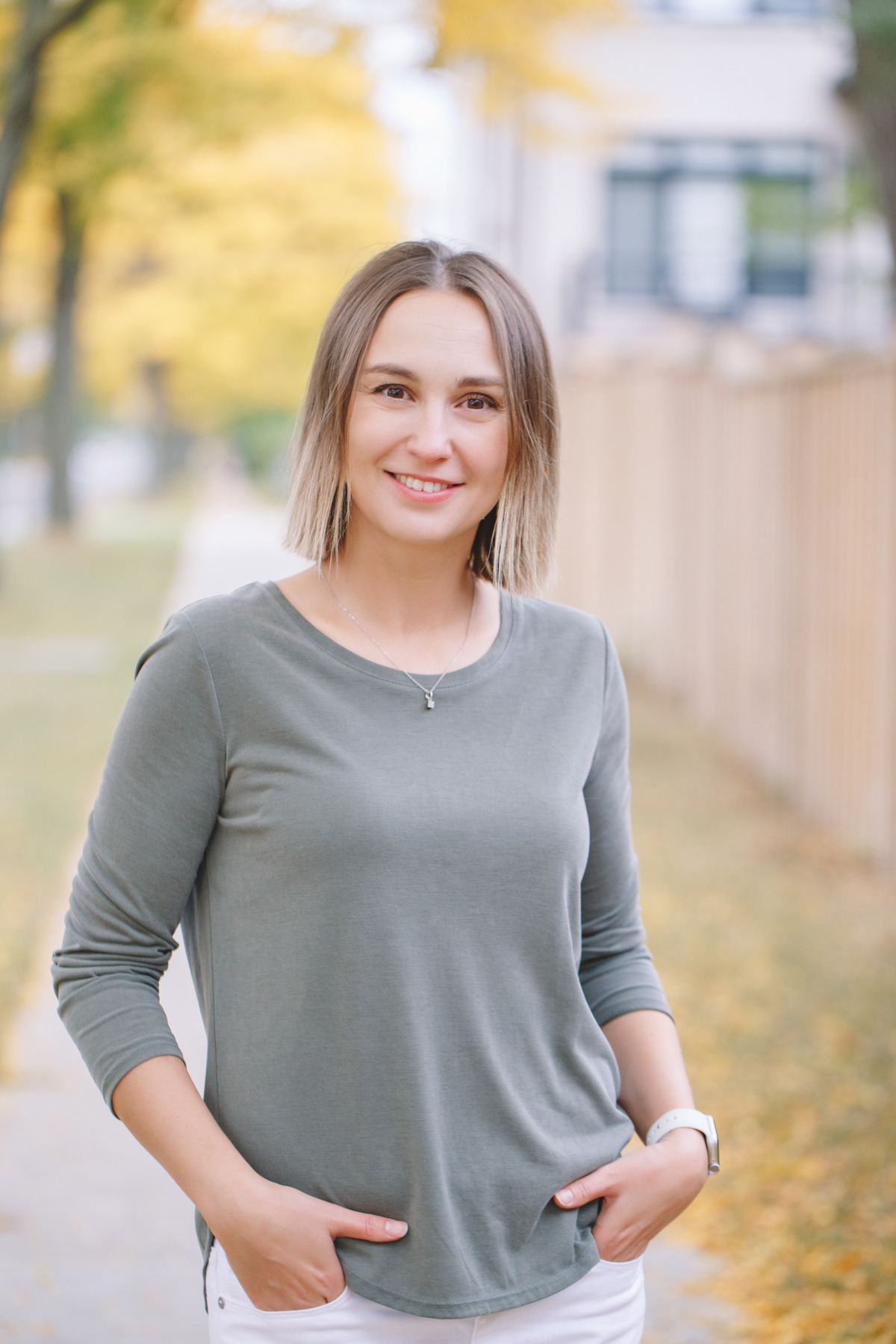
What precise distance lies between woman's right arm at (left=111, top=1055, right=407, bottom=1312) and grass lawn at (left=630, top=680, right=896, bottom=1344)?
1949 millimetres

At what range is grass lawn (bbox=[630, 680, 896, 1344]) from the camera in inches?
140

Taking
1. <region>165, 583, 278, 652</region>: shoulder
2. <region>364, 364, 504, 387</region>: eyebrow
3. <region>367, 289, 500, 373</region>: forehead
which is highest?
<region>367, 289, 500, 373</region>: forehead

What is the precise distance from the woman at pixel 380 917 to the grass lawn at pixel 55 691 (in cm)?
355

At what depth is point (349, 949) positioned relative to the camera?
1.71m

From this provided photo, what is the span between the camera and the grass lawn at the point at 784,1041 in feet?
11.7

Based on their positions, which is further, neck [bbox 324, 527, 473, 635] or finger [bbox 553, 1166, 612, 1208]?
neck [bbox 324, 527, 473, 635]

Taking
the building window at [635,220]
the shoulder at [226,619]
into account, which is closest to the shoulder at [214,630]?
the shoulder at [226,619]

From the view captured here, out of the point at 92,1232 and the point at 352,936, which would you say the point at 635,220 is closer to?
the point at 92,1232

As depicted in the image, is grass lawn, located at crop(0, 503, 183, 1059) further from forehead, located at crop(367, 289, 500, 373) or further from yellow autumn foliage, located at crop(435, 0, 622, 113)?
yellow autumn foliage, located at crop(435, 0, 622, 113)

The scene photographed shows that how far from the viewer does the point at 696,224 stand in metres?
22.3

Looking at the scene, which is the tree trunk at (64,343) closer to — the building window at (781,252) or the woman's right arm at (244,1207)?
the building window at (781,252)

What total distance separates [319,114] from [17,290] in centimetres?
1371

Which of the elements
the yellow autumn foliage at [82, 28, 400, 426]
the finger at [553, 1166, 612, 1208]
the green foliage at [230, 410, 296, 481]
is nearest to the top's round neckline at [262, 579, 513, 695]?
the finger at [553, 1166, 612, 1208]

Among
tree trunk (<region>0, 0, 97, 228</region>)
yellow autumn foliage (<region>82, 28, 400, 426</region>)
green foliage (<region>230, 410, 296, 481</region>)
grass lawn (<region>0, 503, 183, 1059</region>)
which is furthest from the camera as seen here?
green foliage (<region>230, 410, 296, 481</region>)
